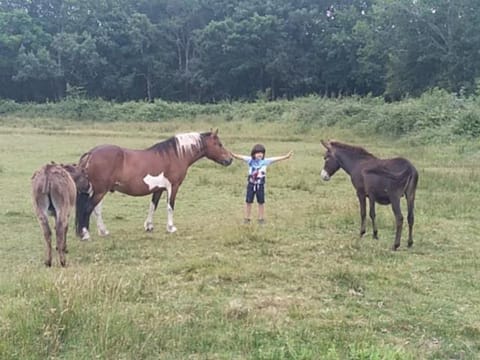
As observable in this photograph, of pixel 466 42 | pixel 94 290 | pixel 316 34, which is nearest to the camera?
pixel 94 290

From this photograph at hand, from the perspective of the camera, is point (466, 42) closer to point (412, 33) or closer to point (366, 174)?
point (412, 33)

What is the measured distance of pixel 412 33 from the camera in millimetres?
41281

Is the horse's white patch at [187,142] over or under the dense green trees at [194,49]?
under

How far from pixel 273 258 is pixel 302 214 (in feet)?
10.9

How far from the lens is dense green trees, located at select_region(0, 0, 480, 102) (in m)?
49.2

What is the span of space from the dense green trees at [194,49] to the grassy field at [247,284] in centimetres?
3542

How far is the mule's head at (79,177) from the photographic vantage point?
330 inches

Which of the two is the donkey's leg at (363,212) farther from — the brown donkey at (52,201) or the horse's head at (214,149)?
the brown donkey at (52,201)

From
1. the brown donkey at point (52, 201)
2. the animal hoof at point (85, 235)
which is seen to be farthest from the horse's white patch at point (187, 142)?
the brown donkey at point (52, 201)

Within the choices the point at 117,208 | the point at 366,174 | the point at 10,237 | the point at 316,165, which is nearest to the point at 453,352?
the point at 366,174

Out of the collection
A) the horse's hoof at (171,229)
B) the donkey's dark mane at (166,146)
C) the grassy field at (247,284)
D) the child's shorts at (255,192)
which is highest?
the donkey's dark mane at (166,146)

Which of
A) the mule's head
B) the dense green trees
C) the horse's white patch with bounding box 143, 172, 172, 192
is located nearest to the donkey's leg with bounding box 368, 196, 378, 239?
the horse's white patch with bounding box 143, 172, 172, 192

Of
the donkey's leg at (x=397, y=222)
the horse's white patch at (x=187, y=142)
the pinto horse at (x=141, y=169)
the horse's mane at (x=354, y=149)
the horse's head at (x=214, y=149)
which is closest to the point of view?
the donkey's leg at (x=397, y=222)

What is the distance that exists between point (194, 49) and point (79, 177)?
47375 mm
